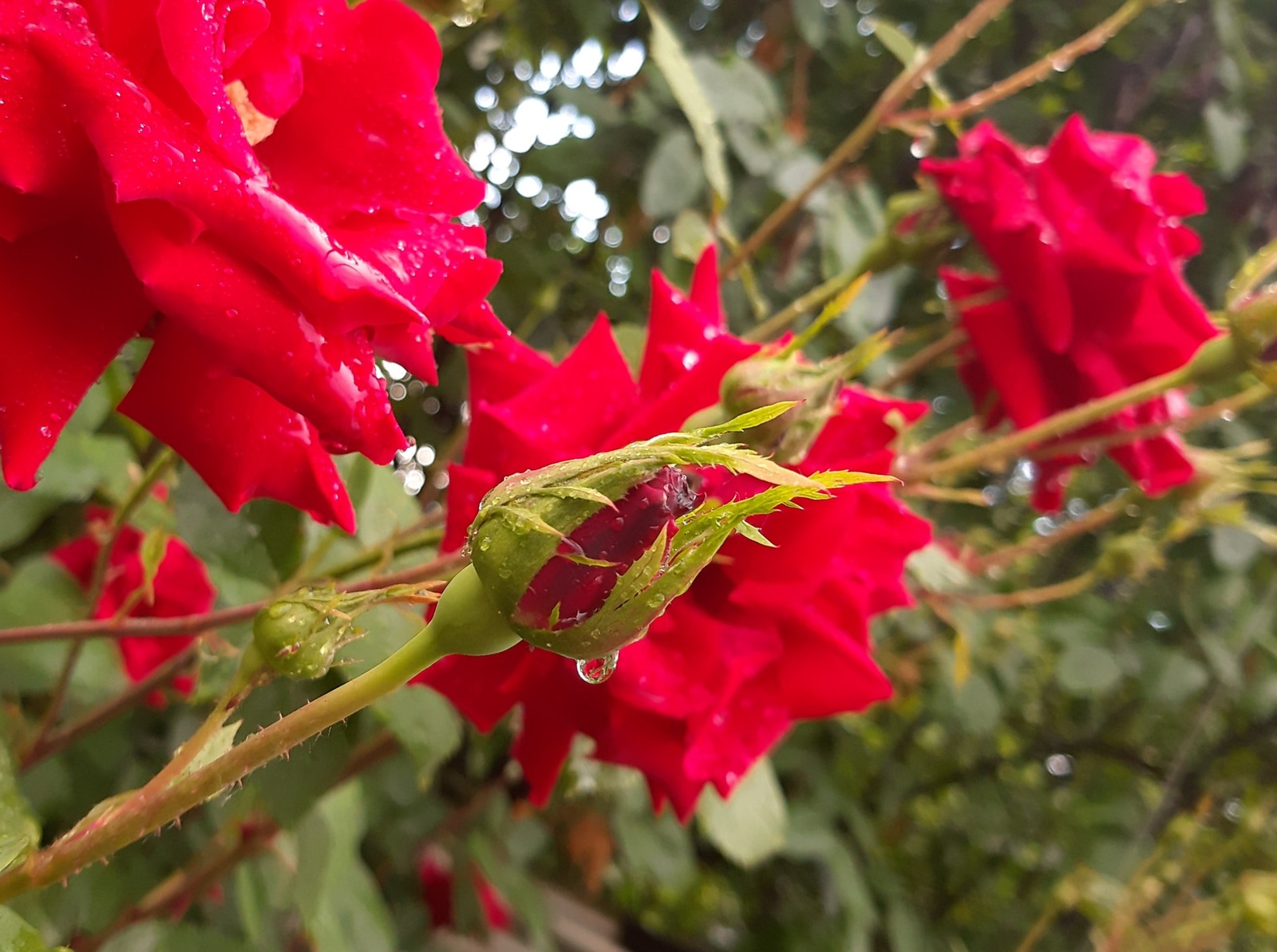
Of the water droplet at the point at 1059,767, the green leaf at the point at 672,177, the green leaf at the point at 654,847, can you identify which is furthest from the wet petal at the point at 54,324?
the water droplet at the point at 1059,767

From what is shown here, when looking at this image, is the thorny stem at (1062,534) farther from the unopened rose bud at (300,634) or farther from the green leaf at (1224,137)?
the unopened rose bud at (300,634)

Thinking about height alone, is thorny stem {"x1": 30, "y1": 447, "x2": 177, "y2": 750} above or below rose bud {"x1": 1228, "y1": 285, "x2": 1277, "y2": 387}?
above

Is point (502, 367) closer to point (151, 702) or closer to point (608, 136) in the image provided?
point (151, 702)

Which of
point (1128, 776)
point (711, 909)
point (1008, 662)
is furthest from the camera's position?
point (711, 909)

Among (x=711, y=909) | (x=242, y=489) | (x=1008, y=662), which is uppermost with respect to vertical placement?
(x=242, y=489)

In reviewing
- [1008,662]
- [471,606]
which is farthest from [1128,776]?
[471,606]

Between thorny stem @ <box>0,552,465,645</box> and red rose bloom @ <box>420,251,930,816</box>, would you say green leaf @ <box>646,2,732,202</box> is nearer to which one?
red rose bloom @ <box>420,251,930,816</box>

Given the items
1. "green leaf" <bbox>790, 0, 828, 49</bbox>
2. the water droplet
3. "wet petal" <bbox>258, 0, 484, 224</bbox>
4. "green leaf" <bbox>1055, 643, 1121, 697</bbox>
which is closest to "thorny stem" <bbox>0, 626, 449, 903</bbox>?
"wet petal" <bbox>258, 0, 484, 224</bbox>
